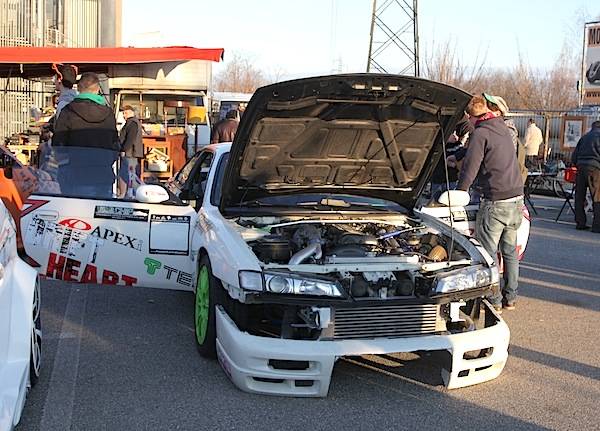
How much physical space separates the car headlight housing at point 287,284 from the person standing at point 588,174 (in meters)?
8.76

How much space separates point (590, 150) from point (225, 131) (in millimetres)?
A: 5850

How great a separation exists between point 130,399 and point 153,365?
61cm

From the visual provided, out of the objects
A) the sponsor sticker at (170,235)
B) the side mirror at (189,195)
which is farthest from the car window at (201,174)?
the sponsor sticker at (170,235)

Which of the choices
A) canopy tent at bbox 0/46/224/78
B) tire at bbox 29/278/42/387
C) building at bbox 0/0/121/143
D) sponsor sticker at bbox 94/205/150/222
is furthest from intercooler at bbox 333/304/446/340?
building at bbox 0/0/121/143

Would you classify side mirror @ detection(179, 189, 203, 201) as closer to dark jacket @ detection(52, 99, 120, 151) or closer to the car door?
the car door

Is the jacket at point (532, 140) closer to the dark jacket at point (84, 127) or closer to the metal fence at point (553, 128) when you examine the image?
the metal fence at point (553, 128)

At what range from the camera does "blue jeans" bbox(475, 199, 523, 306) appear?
21.1 ft

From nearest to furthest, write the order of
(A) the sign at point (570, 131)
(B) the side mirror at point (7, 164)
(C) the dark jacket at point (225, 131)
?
(B) the side mirror at point (7, 164) → (C) the dark jacket at point (225, 131) → (A) the sign at point (570, 131)

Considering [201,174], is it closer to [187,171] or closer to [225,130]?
[187,171]

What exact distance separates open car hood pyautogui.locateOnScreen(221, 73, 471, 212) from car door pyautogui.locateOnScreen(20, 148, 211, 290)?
0.58 meters

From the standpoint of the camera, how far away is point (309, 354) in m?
4.31

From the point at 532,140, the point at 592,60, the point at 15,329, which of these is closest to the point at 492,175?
the point at 15,329

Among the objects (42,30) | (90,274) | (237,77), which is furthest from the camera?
(237,77)

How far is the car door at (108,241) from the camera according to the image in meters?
5.76
